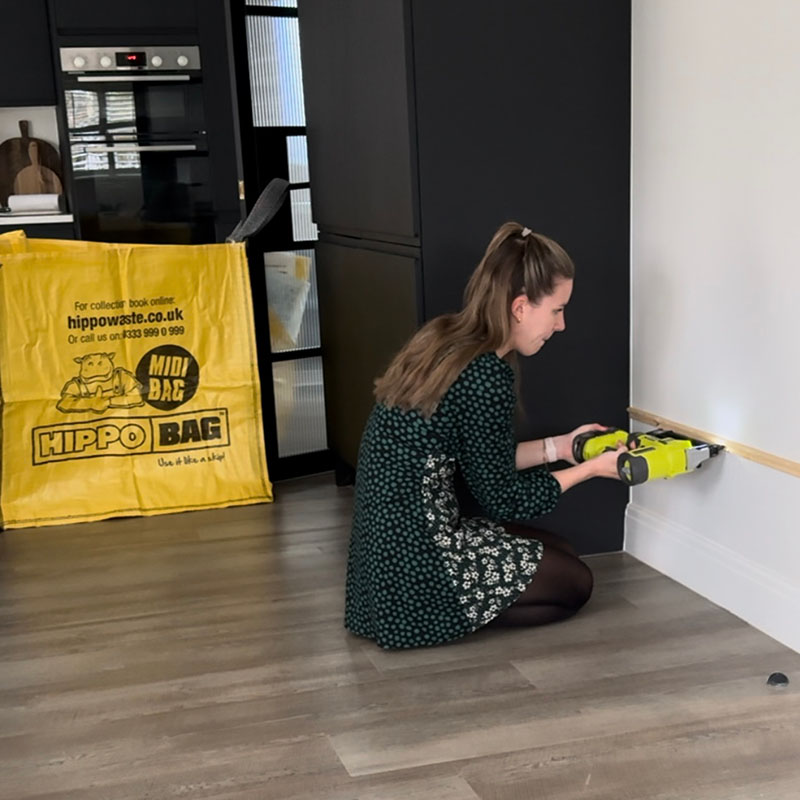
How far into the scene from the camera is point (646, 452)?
2.63m

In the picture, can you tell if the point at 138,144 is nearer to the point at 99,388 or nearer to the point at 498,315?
the point at 99,388

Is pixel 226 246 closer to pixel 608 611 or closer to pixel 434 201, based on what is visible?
pixel 434 201

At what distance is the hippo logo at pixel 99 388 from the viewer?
3.81m

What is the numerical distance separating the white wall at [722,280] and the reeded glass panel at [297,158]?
148 centimetres

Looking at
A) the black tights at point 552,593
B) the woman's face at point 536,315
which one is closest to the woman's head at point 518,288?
the woman's face at point 536,315

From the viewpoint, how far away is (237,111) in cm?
404

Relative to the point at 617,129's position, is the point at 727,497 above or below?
below

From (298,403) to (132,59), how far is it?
1.64 meters

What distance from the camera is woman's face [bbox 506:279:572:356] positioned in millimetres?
2531

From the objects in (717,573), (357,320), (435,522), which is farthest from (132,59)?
(717,573)

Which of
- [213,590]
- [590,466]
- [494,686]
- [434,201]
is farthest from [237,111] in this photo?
[494,686]

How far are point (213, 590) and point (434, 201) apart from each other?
1.14 m

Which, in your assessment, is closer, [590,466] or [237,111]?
[590,466]

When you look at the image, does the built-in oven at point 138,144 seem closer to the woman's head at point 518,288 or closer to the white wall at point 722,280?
the white wall at point 722,280
